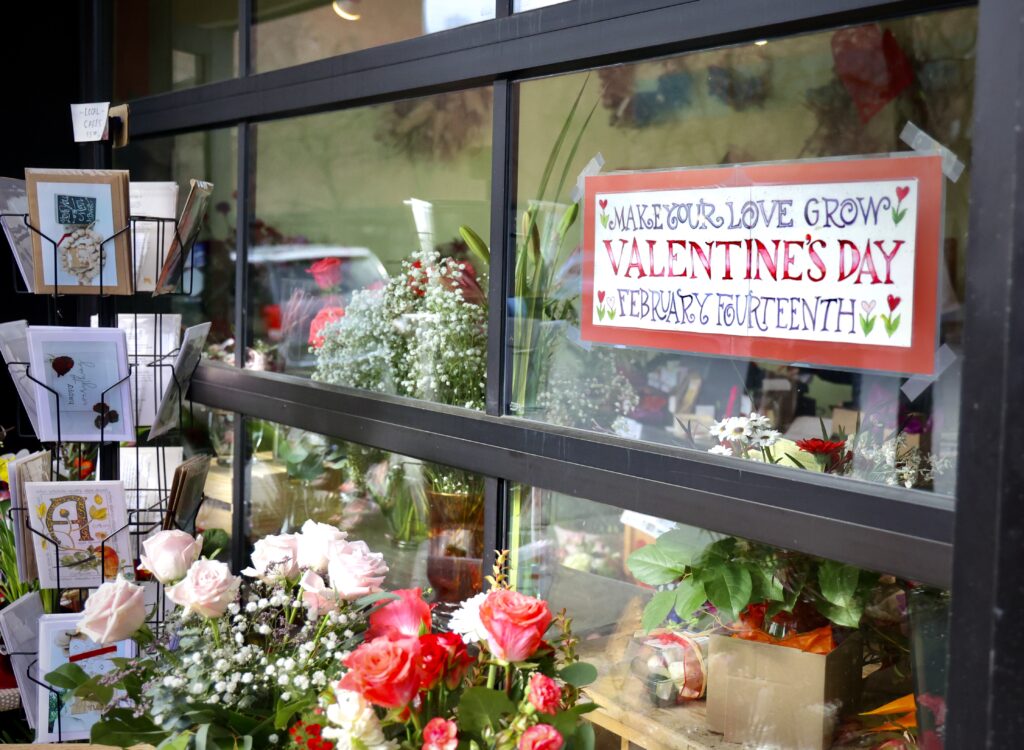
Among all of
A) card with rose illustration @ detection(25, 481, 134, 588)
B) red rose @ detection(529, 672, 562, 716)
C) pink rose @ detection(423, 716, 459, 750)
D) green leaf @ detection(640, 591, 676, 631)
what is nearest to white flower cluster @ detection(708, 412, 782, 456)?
green leaf @ detection(640, 591, 676, 631)

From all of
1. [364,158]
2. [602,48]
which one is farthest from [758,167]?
[364,158]

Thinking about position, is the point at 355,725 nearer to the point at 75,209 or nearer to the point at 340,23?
the point at 75,209

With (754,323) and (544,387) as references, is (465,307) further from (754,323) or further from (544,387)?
(754,323)

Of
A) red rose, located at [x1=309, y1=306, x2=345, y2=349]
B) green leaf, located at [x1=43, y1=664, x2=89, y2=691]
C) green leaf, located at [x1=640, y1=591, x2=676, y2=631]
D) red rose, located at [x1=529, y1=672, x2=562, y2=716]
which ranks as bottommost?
green leaf, located at [x1=43, y1=664, x2=89, y2=691]

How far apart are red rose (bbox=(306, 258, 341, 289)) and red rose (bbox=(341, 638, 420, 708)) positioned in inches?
56.3

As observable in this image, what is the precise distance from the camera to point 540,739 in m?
1.10

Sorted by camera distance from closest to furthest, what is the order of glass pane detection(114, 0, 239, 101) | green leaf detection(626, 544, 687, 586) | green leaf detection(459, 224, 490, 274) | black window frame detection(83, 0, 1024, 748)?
black window frame detection(83, 0, 1024, 748) → green leaf detection(626, 544, 687, 586) → green leaf detection(459, 224, 490, 274) → glass pane detection(114, 0, 239, 101)

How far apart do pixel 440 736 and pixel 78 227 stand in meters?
1.53

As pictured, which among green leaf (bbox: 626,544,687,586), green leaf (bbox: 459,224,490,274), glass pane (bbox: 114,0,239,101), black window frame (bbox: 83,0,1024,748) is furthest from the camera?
glass pane (bbox: 114,0,239,101)

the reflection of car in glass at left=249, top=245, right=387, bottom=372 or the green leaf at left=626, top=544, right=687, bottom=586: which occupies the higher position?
the reflection of car in glass at left=249, top=245, right=387, bottom=372

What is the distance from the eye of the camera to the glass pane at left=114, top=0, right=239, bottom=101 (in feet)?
9.14

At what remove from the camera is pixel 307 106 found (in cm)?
243

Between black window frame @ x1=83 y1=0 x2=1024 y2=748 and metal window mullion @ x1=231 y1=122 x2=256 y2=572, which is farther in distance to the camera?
metal window mullion @ x1=231 y1=122 x2=256 y2=572

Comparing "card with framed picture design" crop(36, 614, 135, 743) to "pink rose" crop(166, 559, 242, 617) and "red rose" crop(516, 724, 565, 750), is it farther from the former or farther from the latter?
"red rose" crop(516, 724, 565, 750)
